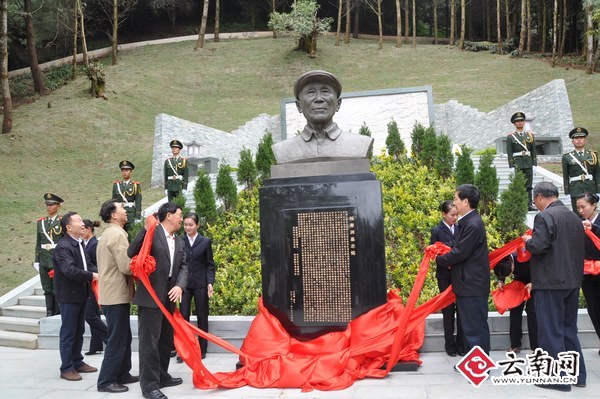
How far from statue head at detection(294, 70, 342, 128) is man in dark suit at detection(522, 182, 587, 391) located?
217 cm

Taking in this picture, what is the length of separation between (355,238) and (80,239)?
2884 mm

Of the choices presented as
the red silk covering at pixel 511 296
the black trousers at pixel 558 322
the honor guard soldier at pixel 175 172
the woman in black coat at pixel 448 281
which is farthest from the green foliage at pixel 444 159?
the black trousers at pixel 558 322

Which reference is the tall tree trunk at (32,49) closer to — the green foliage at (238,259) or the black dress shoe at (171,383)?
the green foliage at (238,259)

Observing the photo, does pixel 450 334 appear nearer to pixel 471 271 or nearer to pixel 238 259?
pixel 471 271

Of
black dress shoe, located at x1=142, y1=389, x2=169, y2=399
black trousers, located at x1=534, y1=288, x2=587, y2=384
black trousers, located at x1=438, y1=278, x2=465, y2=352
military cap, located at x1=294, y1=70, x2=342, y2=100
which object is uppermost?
military cap, located at x1=294, y1=70, x2=342, y2=100

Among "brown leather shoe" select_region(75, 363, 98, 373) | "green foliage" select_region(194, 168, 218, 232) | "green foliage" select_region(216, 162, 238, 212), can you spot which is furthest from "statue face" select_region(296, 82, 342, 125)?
"green foliage" select_region(216, 162, 238, 212)

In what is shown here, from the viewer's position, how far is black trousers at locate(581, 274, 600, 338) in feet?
15.0

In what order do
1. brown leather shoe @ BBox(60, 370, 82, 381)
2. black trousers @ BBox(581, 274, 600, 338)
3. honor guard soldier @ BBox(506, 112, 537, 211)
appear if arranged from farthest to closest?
honor guard soldier @ BBox(506, 112, 537, 211)
brown leather shoe @ BBox(60, 370, 82, 381)
black trousers @ BBox(581, 274, 600, 338)

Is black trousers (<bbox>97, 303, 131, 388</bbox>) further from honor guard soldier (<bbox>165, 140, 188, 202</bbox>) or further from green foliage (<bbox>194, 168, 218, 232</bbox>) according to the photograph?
honor guard soldier (<bbox>165, 140, 188, 202</bbox>)

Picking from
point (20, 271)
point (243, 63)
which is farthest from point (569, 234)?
point (243, 63)

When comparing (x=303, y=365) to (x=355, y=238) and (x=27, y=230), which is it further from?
(x=27, y=230)

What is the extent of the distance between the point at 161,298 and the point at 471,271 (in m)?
2.58

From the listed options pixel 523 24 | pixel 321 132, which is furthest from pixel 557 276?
pixel 523 24

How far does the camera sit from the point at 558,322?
12.9ft
